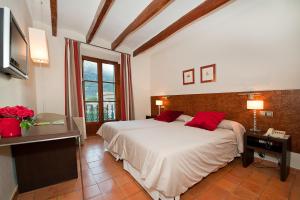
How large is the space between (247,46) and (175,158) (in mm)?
2502

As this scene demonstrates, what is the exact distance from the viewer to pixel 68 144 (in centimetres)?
179

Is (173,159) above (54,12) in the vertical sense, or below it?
below

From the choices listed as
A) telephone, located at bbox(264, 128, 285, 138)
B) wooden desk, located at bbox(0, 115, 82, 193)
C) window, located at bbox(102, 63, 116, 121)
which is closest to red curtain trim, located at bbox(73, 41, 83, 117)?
window, located at bbox(102, 63, 116, 121)

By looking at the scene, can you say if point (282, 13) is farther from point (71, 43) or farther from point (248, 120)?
point (71, 43)

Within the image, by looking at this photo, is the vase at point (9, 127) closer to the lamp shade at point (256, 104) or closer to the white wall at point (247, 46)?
the lamp shade at point (256, 104)

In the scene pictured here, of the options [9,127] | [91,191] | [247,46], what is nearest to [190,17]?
[247,46]

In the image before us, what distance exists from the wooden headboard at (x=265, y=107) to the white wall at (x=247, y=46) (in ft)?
0.45

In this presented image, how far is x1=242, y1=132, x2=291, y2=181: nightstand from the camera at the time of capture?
1.78 m

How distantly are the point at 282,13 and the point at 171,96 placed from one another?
277 cm

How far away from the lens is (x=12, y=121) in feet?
3.33

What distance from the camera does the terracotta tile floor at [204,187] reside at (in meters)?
1.53

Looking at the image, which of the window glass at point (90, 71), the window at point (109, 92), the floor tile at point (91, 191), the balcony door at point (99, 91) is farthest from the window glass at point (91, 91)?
the floor tile at point (91, 191)

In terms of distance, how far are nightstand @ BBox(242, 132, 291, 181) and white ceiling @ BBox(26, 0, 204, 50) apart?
8.04 ft

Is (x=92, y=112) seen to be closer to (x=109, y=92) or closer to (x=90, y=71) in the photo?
(x=109, y=92)
